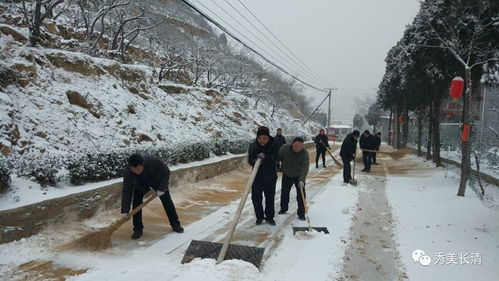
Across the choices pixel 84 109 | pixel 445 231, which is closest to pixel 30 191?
pixel 84 109

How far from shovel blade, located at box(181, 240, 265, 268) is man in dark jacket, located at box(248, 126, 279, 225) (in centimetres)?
172

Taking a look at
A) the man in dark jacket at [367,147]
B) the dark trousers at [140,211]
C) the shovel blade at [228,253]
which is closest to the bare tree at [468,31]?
the man in dark jacket at [367,147]

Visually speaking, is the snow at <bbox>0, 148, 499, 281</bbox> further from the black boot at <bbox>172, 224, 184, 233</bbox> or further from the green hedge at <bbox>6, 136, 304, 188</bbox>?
the green hedge at <bbox>6, 136, 304, 188</bbox>

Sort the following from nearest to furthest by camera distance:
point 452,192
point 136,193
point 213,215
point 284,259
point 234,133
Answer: point 284,259
point 136,193
point 213,215
point 452,192
point 234,133

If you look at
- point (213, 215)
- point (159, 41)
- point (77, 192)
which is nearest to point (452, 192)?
point (213, 215)

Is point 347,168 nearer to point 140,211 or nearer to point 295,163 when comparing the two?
point 295,163

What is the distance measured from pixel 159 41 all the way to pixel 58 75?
1496 centimetres

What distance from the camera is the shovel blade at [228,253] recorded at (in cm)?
432

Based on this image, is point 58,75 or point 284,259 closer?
point 284,259

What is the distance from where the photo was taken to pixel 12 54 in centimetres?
930

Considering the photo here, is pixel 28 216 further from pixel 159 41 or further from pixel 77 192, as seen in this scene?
pixel 159 41

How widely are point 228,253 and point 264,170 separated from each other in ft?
6.61

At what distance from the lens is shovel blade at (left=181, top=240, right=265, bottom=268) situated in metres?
4.32

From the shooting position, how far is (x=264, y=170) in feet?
20.3
